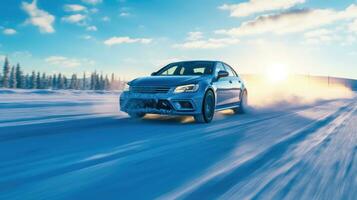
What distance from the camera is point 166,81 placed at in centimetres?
765

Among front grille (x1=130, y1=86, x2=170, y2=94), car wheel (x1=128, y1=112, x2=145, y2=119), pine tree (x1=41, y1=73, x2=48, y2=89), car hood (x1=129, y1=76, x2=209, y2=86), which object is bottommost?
car wheel (x1=128, y1=112, x2=145, y2=119)

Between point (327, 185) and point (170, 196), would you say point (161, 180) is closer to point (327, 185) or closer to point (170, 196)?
point (170, 196)

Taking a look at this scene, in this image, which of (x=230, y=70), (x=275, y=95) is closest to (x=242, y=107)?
(x=230, y=70)

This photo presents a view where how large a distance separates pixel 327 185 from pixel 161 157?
66.0 inches

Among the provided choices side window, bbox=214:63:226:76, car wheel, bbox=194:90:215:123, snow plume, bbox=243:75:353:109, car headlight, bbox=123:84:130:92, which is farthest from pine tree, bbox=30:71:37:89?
car wheel, bbox=194:90:215:123

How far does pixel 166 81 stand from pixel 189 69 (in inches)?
68.3

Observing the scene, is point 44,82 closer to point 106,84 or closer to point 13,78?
point 13,78

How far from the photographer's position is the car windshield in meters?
8.86

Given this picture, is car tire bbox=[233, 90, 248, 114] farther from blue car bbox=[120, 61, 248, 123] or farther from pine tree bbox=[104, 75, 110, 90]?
pine tree bbox=[104, 75, 110, 90]

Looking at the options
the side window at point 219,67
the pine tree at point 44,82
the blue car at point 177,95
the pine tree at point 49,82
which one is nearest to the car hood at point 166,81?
the blue car at point 177,95

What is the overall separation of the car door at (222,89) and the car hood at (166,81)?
0.71 metres

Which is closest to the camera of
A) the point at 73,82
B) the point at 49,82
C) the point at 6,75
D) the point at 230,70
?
the point at 230,70

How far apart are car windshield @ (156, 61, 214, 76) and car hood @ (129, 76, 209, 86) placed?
33.3 inches

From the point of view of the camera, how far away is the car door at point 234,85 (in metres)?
9.70
